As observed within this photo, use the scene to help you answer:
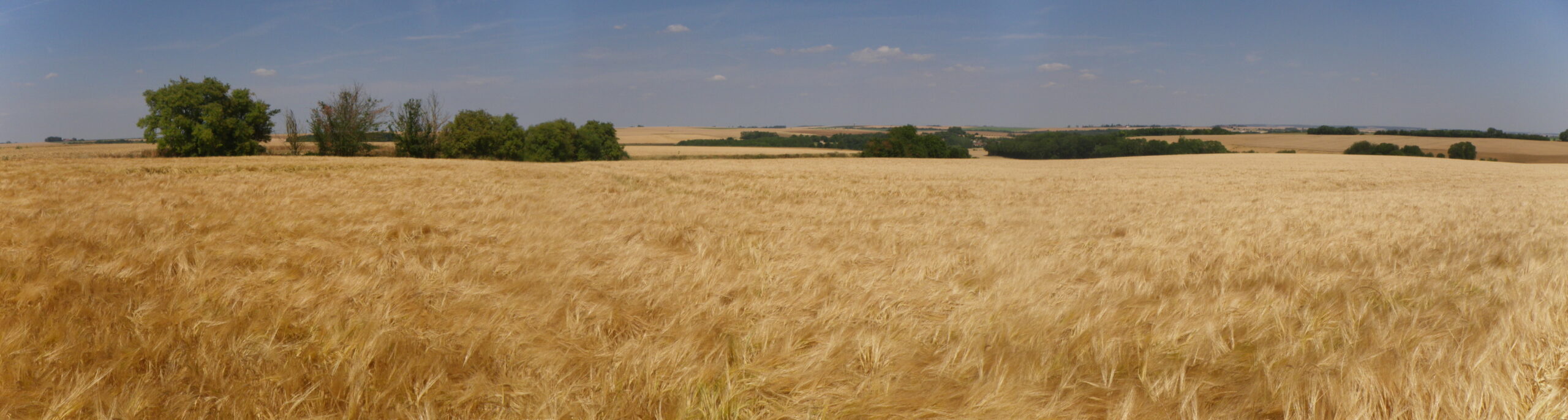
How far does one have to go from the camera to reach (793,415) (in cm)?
200

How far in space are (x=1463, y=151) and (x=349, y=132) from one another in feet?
297

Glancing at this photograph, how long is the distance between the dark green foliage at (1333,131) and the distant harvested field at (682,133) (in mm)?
53503

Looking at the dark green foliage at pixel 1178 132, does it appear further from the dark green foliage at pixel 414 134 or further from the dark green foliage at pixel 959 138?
the dark green foliage at pixel 414 134

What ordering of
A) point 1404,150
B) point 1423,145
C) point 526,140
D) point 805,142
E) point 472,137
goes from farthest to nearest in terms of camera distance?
point 805,142
point 1423,145
point 526,140
point 1404,150
point 472,137

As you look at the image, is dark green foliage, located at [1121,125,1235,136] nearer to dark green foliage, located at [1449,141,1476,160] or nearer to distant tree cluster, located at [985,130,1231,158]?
distant tree cluster, located at [985,130,1231,158]

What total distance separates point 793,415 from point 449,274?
2.41m

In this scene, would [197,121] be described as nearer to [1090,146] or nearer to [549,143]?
[549,143]

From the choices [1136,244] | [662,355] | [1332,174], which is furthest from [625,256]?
[1332,174]

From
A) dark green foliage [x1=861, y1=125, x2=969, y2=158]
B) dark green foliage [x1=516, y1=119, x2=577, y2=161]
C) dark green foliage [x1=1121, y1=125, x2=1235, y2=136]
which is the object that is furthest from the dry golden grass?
dark green foliage [x1=1121, y1=125, x2=1235, y2=136]

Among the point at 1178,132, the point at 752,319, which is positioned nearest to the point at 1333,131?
the point at 1178,132

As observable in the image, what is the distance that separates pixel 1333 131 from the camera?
81500 mm

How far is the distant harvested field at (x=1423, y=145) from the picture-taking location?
182 feet

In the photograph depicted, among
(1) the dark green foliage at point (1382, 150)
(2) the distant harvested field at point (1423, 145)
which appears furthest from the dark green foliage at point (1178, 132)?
(1) the dark green foliage at point (1382, 150)

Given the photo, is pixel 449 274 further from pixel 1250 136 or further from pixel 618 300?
pixel 1250 136
